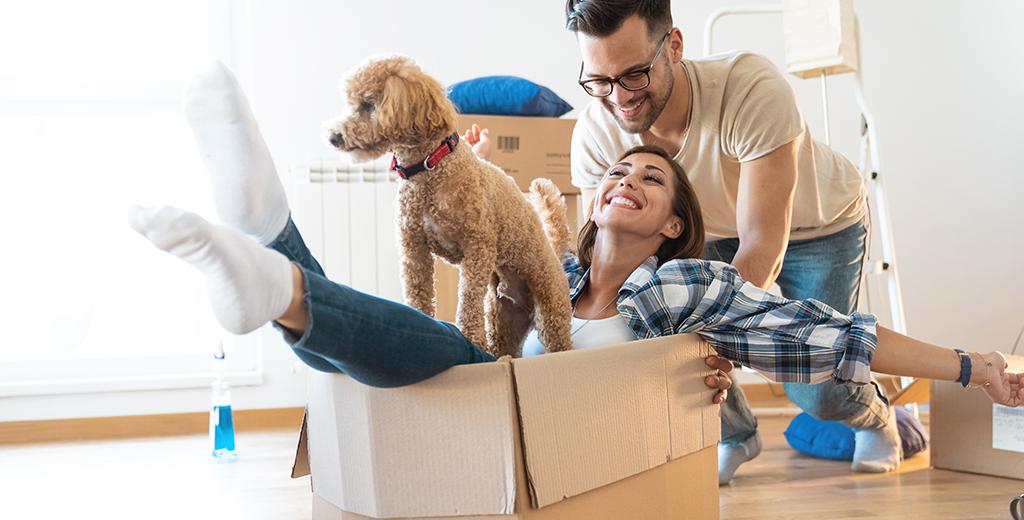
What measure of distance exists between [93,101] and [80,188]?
32 centimetres

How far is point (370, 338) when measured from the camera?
1.03m

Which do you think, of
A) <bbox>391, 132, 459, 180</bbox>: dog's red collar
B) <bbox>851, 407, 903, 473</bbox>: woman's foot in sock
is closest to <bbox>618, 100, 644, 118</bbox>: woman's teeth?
<bbox>391, 132, 459, 180</bbox>: dog's red collar

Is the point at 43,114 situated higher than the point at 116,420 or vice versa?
the point at 43,114

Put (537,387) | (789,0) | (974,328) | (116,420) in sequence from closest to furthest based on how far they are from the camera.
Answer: (537,387)
(789,0)
(116,420)
(974,328)

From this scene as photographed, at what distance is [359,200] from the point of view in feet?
10.4

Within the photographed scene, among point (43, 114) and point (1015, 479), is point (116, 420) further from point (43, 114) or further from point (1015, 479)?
point (1015, 479)

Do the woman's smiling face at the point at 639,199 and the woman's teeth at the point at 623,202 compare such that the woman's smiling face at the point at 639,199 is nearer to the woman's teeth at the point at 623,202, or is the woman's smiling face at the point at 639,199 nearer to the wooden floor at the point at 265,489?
the woman's teeth at the point at 623,202

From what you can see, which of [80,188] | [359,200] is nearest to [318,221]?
[359,200]

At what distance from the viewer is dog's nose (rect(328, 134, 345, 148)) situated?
1.21 meters

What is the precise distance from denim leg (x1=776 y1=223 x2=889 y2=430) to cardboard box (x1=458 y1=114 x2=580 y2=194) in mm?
693

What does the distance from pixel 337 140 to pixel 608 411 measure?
524mm

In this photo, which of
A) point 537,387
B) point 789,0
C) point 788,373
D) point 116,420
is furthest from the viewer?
point 116,420

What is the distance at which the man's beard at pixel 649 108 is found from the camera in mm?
1747

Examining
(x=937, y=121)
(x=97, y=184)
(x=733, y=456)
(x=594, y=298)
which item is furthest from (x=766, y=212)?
(x=97, y=184)
